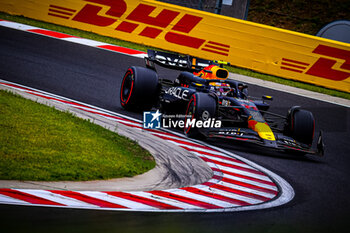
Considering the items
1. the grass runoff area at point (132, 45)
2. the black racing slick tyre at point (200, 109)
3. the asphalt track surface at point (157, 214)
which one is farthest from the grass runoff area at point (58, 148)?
the grass runoff area at point (132, 45)

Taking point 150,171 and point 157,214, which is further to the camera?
point 150,171

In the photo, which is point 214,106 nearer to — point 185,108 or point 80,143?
point 185,108

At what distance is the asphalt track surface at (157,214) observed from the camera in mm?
4805

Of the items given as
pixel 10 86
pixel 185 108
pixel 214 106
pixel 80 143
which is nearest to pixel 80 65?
pixel 10 86

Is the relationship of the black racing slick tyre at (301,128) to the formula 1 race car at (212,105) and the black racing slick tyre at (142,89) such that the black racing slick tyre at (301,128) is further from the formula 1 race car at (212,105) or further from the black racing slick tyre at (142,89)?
the black racing slick tyre at (142,89)

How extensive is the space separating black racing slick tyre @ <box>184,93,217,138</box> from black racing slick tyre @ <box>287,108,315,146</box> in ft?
4.74

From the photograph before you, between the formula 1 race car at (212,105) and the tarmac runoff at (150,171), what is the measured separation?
89cm

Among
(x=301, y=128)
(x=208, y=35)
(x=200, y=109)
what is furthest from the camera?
(x=208, y=35)

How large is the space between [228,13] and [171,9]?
3850mm

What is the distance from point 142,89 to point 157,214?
200 inches

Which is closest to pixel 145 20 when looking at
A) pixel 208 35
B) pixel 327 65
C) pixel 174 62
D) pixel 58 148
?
pixel 208 35

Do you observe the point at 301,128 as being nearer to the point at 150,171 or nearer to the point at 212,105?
the point at 212,105

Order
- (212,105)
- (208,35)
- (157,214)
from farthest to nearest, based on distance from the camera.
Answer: (208,35) → (212,105) → (157,214)

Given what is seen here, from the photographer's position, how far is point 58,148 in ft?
21.7
